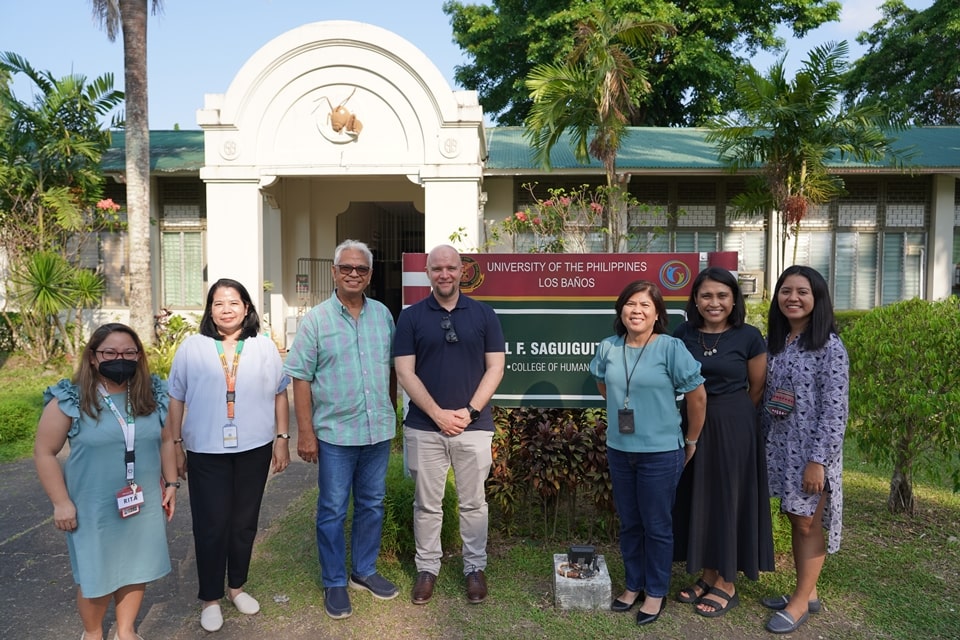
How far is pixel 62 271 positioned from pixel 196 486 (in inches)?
339

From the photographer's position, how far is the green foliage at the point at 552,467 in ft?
13.5

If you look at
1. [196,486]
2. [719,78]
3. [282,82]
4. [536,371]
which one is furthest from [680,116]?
[196,486]

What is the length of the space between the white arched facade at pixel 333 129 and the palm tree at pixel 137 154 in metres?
0.92

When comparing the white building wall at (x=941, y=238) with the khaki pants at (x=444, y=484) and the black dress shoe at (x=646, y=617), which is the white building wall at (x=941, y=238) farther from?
the khaki pants at (x=444, y=484)

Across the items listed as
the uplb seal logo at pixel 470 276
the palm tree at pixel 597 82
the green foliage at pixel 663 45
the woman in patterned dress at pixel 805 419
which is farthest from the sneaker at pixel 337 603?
the green foliage at pixel 663 45

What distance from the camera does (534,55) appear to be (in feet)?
64.3

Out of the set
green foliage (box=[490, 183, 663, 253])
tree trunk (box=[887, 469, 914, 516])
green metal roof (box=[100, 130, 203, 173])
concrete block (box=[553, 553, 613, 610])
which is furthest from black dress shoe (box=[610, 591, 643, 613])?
green metal roof (box=[100, 130, 203, 173])

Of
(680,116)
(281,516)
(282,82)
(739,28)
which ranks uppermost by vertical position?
(739,28)

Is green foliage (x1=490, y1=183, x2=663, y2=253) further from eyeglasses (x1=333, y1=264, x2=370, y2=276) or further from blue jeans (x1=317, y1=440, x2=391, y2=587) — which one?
blue jeans (x1=317, y1=440, x2=391, y2=587)

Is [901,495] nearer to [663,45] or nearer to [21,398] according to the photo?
[21,398]

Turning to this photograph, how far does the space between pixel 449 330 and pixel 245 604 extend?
1732 mm

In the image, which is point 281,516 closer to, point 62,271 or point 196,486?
point 196,486

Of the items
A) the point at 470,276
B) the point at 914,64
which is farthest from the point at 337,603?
the point at 914,64

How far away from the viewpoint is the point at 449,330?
345 cm
